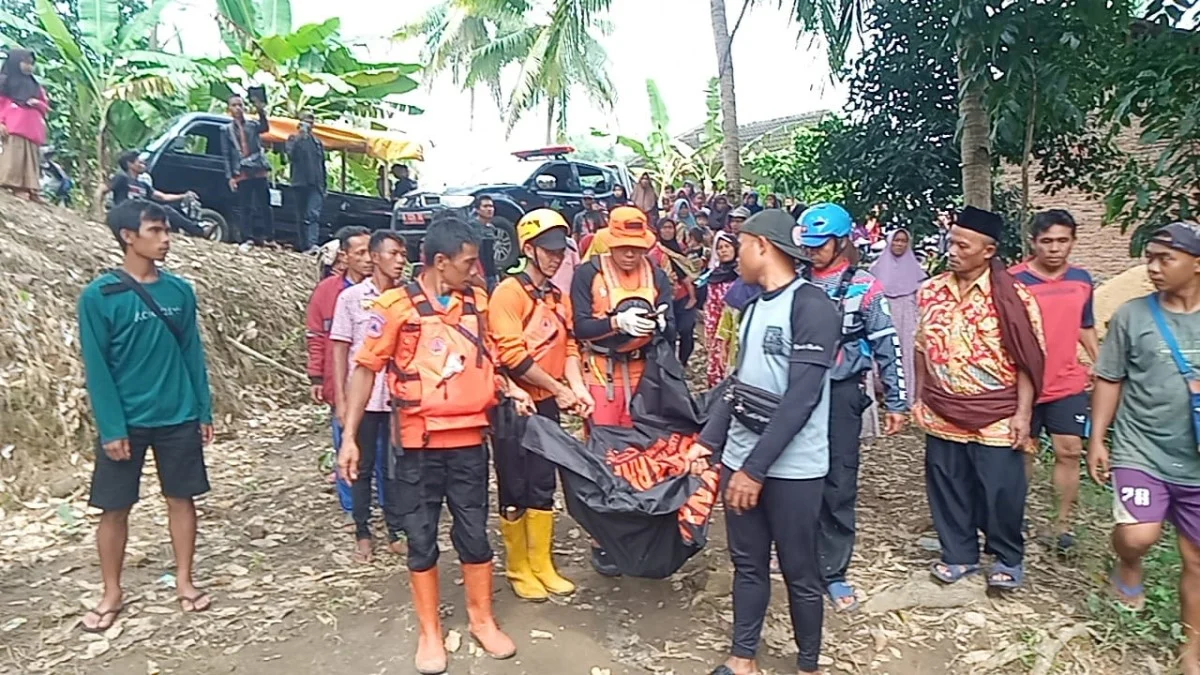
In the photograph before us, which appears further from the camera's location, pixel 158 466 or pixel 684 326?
pixel 684 326

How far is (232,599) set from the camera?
4.52 metres

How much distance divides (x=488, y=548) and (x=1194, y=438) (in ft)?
8.84

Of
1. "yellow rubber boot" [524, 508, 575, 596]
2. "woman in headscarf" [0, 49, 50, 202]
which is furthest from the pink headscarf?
"woman in headscarf" [0, 49, 50, 202]

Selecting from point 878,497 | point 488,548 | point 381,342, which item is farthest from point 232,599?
point 878,497

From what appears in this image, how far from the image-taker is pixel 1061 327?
4555mm

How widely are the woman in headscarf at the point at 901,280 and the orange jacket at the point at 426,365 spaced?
477cm

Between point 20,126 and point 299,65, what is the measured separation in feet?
20.9

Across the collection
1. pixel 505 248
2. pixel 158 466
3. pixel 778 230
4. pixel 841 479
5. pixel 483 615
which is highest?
pixel 505 248

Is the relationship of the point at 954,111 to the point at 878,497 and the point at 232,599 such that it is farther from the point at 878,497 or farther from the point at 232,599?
the point at 232,599

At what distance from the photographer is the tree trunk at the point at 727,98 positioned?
13.9 meters

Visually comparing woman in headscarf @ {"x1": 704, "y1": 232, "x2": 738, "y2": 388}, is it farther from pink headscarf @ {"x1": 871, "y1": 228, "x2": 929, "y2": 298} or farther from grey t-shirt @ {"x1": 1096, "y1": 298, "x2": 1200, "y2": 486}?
grey t-shirt @ {"x1": 1096, "y1": 298, "x2": 1200, "y2": 486}

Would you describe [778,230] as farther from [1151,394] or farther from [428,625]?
[428,625]

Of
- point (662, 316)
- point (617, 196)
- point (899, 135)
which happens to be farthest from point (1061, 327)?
point (617, 196)

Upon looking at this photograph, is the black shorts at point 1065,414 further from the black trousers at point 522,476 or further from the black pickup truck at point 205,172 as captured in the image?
the black pickup truck at point 205,172
